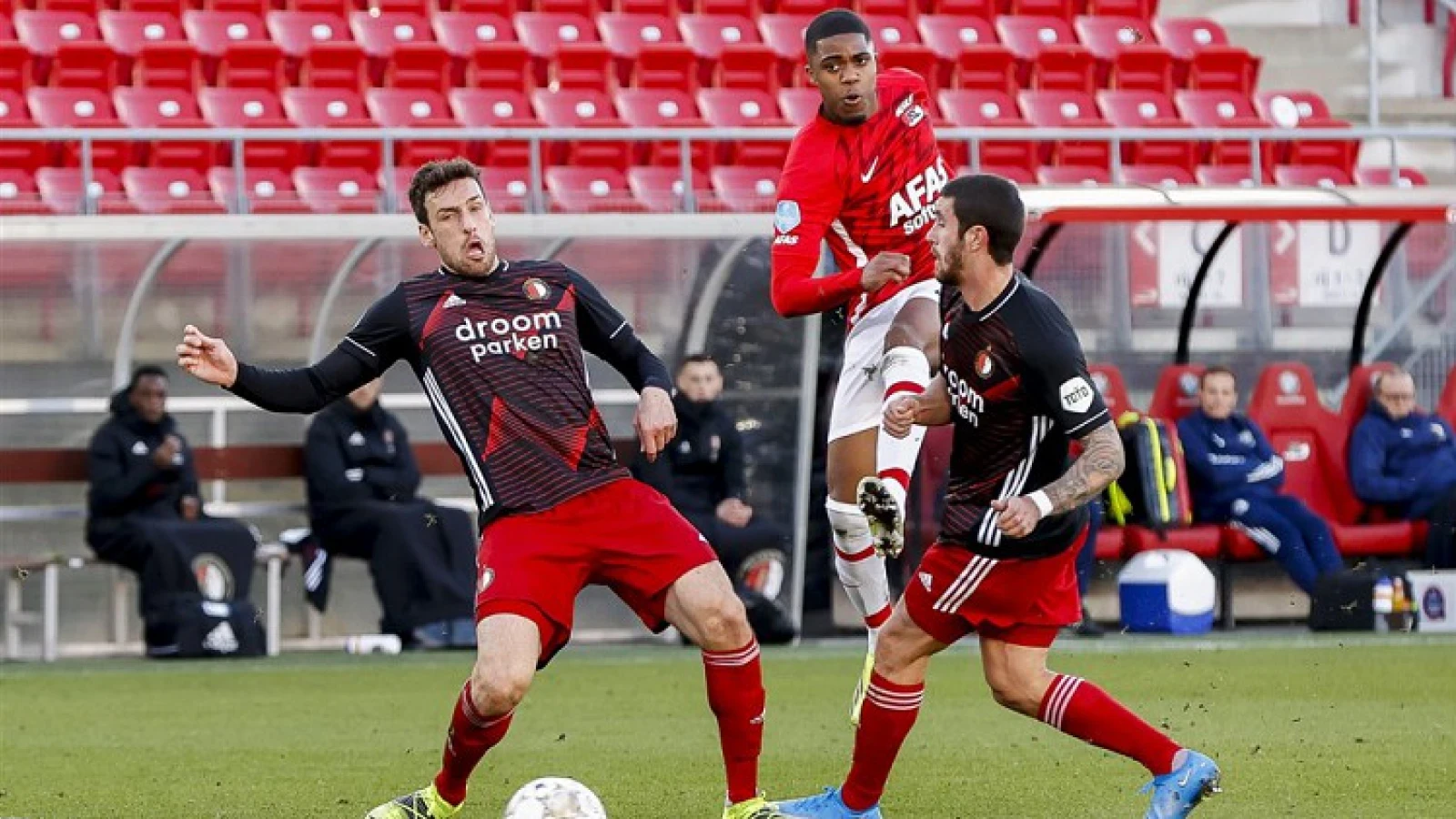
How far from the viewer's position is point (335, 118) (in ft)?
57.3

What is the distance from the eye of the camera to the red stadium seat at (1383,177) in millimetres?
18859

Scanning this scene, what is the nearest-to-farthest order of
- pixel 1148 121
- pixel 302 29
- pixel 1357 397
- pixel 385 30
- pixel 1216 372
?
pixel 1216 372
pixel 1357 397
pixel 302 29
pixel 385 30
pixel 1148 121

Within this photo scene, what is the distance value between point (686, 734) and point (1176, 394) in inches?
257

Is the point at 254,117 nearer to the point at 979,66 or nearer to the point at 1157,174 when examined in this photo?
the point at 979,66

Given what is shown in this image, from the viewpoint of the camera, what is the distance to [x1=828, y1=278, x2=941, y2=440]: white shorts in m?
8.17

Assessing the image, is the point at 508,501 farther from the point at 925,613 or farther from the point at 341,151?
the point at 341,151

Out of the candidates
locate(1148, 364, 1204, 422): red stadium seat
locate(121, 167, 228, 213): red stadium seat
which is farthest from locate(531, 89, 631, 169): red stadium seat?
locate(1148, 364, 1204, 422): red stadium seat

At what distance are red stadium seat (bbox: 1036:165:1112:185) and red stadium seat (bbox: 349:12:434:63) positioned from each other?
4.78m

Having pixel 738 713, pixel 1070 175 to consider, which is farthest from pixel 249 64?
pixel 738 713

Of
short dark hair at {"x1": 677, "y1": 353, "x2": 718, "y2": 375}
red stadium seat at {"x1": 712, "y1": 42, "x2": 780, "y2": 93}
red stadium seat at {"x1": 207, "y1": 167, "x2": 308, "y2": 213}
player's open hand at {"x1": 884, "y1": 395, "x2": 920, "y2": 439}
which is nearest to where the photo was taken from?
player's open hand at {"x1": 884, "y1": 395, "x2": 920, "y2": 439}

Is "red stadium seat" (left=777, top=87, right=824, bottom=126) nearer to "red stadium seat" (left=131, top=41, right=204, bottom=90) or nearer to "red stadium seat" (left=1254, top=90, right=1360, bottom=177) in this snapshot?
"red stadium seat" (left=1254, top=90, right=1360, bottom=177)

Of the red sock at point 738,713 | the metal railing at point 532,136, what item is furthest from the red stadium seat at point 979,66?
the red sock at point 738,713

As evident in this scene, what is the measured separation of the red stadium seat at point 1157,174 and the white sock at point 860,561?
32.9ft

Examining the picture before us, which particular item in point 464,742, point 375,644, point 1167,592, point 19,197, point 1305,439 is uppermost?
point 19,197
